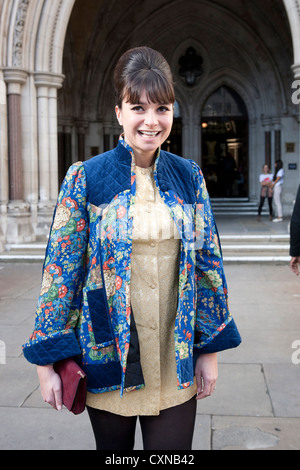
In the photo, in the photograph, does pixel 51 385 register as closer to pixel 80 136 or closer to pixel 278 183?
pixel 278 183

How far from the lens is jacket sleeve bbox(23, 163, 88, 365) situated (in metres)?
1.68

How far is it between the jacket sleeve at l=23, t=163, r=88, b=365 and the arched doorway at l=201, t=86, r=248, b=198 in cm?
1729

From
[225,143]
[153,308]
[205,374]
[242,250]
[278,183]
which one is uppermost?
[225,143]

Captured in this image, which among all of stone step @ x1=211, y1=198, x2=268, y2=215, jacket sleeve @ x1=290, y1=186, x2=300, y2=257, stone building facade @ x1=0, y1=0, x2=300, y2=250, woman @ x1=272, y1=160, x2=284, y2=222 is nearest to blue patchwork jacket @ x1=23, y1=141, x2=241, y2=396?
jacket sleeve @ x1=290, y1=186, x2=300, y2=257

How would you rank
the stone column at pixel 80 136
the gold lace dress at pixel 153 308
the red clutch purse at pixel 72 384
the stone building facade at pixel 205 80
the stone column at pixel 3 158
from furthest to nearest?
the stone column at pixel 80 136 → the stone building facade at pixel 205 80 → the stone column at pixel 3 158 → the gold lace dress at pixel 153 308 → the red clutch purse at pixel 72 384

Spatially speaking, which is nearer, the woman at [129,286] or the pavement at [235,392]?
the woman at [129,286]

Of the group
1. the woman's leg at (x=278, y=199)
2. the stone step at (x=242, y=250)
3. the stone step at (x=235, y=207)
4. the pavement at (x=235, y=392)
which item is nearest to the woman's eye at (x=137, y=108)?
the pavement at (x=235, y=392)

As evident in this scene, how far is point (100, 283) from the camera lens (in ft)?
5.72

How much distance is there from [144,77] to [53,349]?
881 millimetres

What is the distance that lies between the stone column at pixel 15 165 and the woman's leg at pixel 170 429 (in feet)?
30.3

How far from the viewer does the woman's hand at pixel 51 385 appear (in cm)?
169

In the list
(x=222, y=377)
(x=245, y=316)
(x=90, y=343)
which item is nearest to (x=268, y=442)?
(x=222, y=377)

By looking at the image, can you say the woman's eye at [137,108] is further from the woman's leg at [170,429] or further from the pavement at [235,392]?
the pavement at [235,392]

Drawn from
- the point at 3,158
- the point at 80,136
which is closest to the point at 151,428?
the point at 3,158
